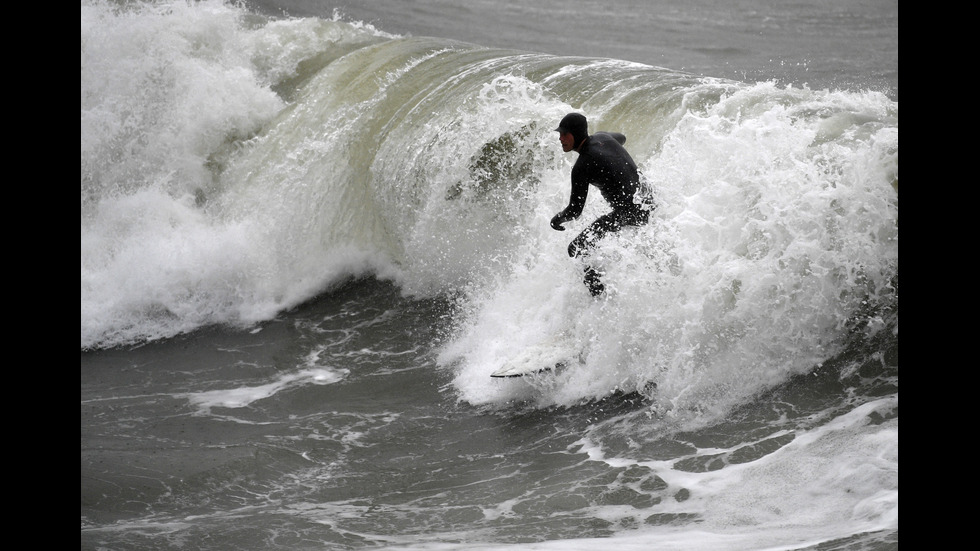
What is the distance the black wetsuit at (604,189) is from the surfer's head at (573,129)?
5 cm

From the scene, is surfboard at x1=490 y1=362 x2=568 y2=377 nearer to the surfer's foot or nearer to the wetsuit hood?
the surfer's foot

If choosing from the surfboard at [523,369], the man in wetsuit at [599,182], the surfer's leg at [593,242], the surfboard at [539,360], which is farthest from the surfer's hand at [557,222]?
the surfboard at [523,369]

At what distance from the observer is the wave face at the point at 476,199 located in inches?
227

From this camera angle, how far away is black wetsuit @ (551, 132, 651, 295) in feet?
19.6

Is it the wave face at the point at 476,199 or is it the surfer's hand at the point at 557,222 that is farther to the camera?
the surfer's hand at the point at 557,222

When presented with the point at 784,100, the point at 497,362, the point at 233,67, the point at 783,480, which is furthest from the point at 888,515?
the point at 233,67

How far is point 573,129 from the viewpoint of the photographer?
236 inches

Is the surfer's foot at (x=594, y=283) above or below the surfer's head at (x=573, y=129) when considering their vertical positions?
below

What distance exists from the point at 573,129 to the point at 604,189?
1.40 feet

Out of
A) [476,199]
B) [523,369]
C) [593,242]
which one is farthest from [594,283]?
[476,199]

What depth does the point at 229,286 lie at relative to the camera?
9141 millimetres

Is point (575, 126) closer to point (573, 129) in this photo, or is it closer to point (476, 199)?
point (573, 129)

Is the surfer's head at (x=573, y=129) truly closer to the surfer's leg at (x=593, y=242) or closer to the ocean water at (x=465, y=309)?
the surfer's leg at (x=593, y=242)

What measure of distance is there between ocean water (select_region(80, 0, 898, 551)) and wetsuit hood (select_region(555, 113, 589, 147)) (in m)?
0.71
